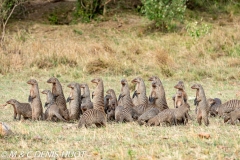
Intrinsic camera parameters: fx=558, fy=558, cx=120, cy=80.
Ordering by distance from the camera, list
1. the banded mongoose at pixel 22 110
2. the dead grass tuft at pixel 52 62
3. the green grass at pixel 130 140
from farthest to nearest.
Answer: the dead grass tuft at pixel 52 62 → the banded mongoose at pixel 22 110 → the green grass at pixel 130 140

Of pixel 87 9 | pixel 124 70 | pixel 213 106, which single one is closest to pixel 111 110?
pixel 213 106

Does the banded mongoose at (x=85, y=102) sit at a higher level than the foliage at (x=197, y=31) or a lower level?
higher

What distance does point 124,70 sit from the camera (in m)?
15.3

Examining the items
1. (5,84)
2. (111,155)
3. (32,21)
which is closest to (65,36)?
(32,21)

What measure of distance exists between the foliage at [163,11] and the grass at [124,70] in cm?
55

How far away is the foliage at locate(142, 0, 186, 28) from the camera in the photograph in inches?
806

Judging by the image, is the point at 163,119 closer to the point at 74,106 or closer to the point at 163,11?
the point at 74,106

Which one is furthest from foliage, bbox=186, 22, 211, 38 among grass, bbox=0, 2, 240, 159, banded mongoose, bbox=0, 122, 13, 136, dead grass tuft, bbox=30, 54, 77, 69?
banded mongoose, bbox=0, 122, 13, 136

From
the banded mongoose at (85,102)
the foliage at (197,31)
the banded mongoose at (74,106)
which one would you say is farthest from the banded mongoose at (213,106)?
the foliage at (197,31)

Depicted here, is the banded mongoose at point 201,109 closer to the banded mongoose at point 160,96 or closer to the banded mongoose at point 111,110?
the banded mongoose at point 160,96

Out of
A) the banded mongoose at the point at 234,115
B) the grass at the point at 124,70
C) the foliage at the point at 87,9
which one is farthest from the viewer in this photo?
the foliage at the point at 87,9

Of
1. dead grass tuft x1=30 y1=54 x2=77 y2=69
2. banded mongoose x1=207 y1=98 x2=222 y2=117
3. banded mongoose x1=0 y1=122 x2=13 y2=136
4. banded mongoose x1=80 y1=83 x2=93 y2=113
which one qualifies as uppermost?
banded mongoose x1=0 y1=122 x2=13 y2=136

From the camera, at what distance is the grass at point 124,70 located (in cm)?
668

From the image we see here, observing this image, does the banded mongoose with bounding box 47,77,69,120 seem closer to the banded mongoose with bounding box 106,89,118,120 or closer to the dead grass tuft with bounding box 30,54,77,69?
the banded mongoose with bounding box 106,89,118,120
